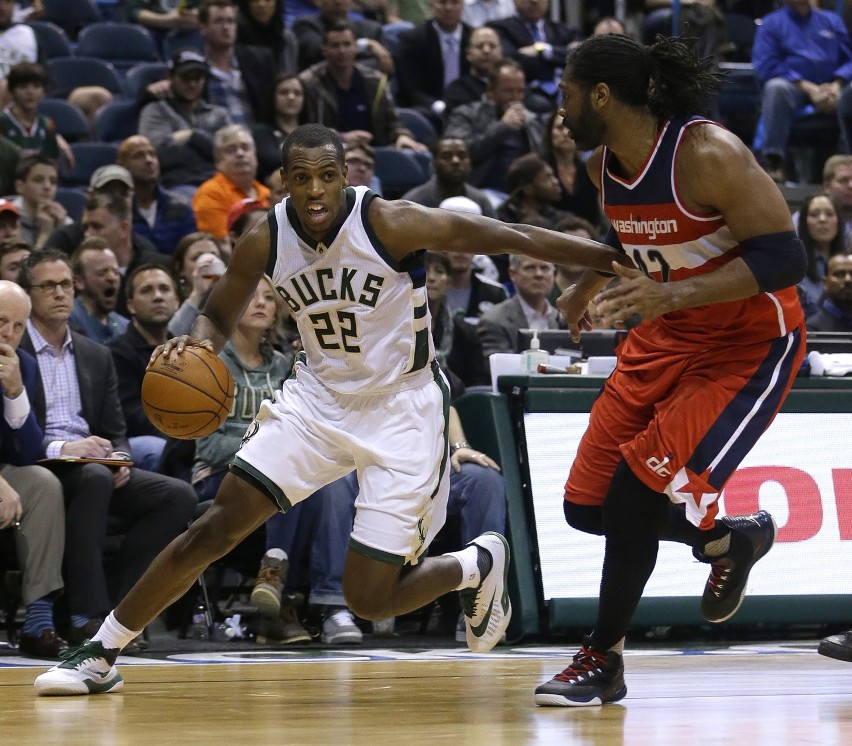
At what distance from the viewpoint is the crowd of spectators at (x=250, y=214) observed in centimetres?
650

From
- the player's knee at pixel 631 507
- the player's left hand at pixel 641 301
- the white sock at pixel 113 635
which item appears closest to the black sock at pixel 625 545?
the player's knee at pixel 631 507

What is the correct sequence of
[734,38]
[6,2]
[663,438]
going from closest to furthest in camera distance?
[663,438] → [6,2] → [734,38]

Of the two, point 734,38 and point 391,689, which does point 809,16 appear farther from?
point 391,689

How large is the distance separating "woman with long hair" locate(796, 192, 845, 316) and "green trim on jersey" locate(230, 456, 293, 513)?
6010 mm

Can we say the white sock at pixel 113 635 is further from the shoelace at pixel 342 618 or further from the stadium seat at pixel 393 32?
the stadium seat at pixel 393 32

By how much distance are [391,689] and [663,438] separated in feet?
4.57

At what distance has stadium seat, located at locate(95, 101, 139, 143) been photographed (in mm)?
10750

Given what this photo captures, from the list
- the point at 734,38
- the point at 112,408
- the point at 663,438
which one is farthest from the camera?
the point at 734,38

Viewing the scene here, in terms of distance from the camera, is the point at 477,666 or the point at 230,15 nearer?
the point at 477,666

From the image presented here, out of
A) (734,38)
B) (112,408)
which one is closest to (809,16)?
(734,38)

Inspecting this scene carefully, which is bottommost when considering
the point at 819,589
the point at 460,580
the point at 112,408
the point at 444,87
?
the point at 819,589

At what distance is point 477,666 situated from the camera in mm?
5723

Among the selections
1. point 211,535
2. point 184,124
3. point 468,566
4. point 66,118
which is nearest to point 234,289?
point 211,535

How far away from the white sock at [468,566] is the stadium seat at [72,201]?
548cm
